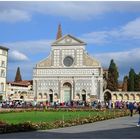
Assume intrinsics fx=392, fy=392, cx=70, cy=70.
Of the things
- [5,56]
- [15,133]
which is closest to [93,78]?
[5,56]

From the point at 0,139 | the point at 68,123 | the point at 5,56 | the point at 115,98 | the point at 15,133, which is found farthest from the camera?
the point at 115,98

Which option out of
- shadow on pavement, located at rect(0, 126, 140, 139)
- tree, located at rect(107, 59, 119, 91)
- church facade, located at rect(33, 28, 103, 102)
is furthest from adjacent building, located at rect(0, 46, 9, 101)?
shadow on pavement, located at rect(0, 126, 140, 139)

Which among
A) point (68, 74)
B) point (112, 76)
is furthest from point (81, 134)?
point (112, 76)

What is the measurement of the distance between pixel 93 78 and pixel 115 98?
8.16 m

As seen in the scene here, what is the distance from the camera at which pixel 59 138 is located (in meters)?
14.9

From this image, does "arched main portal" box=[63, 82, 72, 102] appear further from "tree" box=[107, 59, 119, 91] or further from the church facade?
"tree" box=[107, 59, 119, 91]

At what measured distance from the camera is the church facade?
256 feet

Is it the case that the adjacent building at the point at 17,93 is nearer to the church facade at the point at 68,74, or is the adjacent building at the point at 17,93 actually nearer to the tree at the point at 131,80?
the church facade at the point at 68,74

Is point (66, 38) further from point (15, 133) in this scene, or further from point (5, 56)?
point (15, 133)

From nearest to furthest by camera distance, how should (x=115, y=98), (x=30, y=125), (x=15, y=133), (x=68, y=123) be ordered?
(x=15, y=133) → (x=30, y=125) → (x=68, y=123) → (x=115, y=98)

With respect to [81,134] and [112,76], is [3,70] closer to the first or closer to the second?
[112,76]

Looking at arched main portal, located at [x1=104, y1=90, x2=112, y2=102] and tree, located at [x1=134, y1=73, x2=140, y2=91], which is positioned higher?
tree, located at [x1=134, y1=73, x2=140, y2=91]

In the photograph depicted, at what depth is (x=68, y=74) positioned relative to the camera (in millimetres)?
79312

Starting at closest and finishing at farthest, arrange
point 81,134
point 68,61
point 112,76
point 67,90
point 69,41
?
point 81,134 < point 67,90 < point 68,61 < point 69,41 < point 112,76
